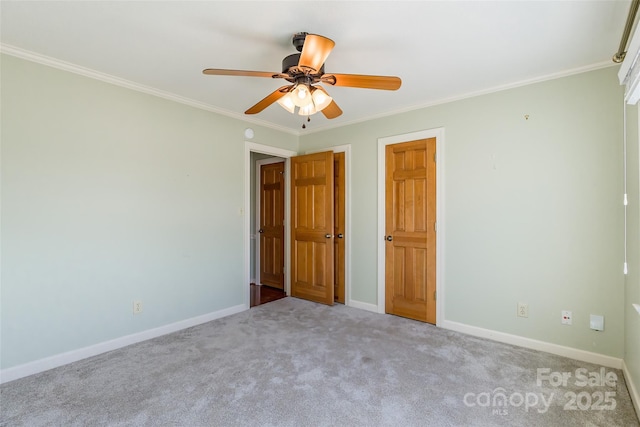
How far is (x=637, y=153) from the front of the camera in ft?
6.47

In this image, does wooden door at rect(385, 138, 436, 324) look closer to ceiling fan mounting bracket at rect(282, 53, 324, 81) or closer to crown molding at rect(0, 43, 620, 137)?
crown molding at rect(0, 43, 620, 137)

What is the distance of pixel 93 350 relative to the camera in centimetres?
263

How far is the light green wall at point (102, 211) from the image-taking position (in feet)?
7.48

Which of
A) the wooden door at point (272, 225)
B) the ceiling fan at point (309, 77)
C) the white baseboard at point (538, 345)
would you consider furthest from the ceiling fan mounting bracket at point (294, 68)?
the wooden door at point (272, 225)

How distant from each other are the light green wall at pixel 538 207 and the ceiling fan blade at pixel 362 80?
1522 millimetres

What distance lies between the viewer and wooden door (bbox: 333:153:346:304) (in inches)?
161

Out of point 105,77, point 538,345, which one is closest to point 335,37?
point 105,77

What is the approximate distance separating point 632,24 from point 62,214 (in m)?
4.19

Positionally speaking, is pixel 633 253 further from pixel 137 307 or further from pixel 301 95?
pixel 137 307

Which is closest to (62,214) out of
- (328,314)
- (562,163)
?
(328,314)

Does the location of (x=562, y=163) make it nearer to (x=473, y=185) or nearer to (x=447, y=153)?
(x=473, y=185)

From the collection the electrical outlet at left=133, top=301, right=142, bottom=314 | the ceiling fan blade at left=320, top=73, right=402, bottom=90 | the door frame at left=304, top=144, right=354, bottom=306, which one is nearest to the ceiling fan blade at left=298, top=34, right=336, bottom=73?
the ceiling fan blade at left=320, top=73, right=402, bottom=90

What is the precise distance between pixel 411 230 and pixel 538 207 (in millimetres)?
1211

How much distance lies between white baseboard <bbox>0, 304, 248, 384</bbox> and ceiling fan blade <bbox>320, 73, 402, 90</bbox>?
2.82 metres
